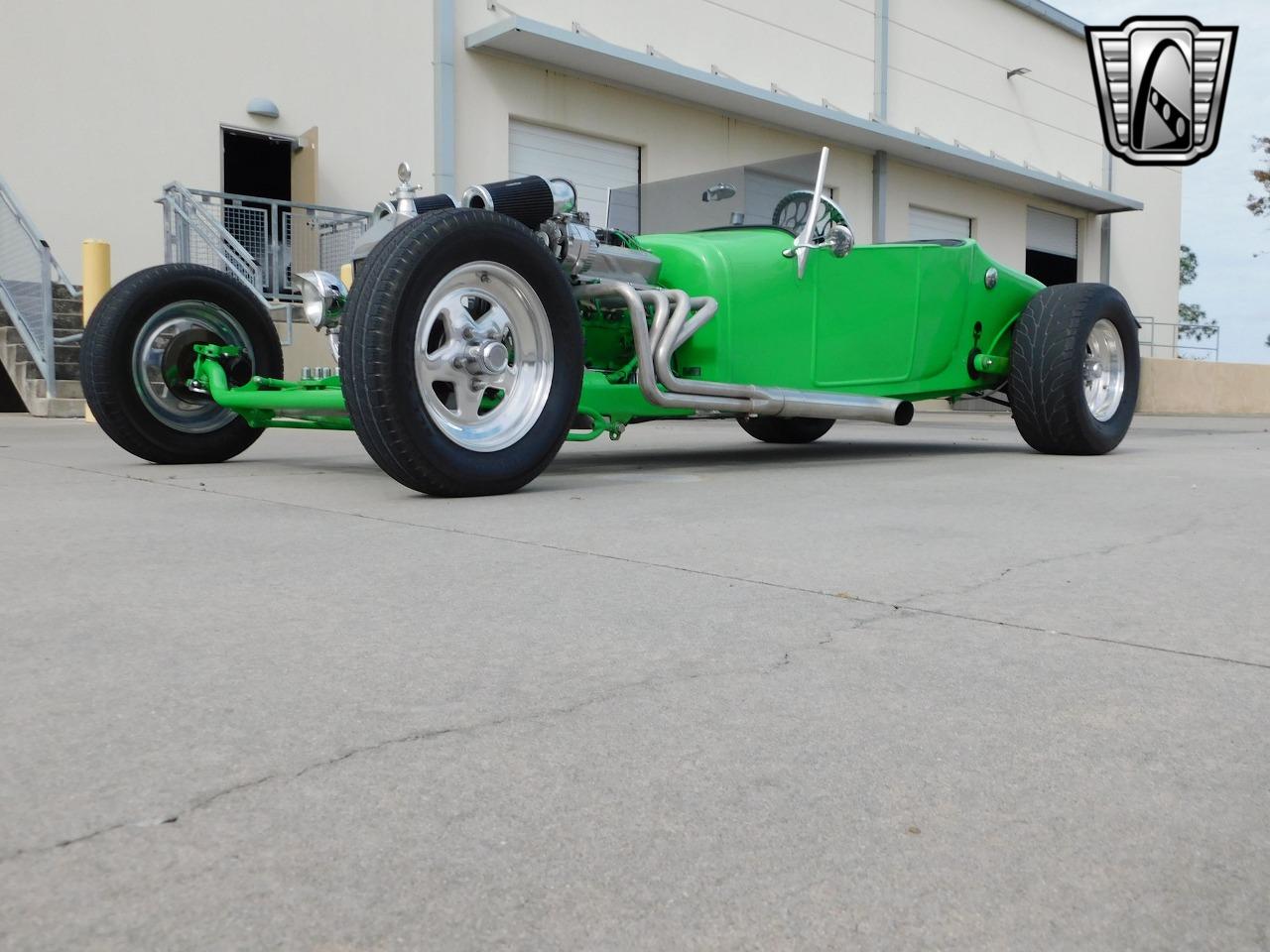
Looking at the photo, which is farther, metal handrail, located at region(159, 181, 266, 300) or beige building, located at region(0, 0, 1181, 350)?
beige building, located at region(0, 0, 1181, 350)

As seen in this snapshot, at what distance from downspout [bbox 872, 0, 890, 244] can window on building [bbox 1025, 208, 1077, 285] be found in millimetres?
5492

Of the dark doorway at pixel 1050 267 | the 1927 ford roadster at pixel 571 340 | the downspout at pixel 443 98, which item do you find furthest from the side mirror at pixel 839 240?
the dark doorway at pixel 1050 267

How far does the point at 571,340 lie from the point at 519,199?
687 mm

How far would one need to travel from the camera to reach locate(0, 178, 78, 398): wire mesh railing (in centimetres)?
986

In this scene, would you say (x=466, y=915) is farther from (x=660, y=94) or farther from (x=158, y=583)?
(x=660, y=94)

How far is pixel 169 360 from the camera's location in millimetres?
4984

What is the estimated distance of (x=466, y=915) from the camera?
1.08 m

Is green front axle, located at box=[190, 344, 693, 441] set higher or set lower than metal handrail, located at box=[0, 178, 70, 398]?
lower

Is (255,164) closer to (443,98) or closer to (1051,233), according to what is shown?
(443,98)

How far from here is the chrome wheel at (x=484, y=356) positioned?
3.84m

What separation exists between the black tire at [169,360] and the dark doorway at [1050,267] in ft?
67.2

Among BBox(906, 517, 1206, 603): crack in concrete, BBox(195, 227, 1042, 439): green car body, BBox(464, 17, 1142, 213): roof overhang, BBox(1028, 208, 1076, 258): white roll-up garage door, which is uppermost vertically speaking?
BBox(464, 17, 1142, 213): roof overhang

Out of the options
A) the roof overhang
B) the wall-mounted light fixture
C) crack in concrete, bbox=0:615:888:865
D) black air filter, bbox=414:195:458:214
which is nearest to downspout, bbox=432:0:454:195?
the roof overhang

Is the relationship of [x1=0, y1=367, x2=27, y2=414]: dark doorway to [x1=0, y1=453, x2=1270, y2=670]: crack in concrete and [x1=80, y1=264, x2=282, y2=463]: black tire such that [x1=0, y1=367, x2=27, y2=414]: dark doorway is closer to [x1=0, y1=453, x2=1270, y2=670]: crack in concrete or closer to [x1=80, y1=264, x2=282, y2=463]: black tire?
[x1=80, y1=264, x2=282, y2=463]: black tire
